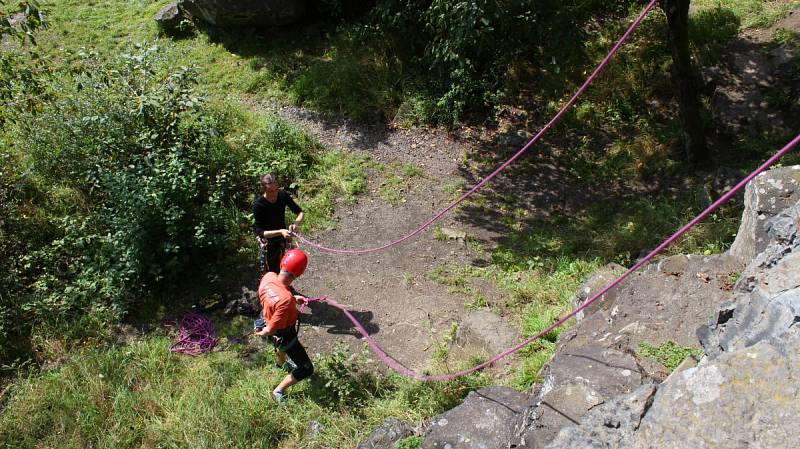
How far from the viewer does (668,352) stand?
13.9ft

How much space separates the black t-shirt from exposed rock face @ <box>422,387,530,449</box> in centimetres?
279

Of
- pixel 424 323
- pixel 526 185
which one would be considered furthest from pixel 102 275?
pixel 526 185

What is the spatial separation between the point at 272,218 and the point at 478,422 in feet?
10.1

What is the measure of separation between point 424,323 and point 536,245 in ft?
6.93

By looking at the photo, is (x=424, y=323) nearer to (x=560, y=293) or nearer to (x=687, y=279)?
(x=560, y=293)

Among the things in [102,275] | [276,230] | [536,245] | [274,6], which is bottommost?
[536,245]

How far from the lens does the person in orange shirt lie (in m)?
4.82

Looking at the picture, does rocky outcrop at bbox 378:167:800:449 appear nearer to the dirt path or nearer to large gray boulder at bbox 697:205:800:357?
large gray boulder at bbox 697:205:800:357

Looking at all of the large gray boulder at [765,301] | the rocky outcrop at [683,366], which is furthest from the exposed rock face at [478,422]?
the large gray boulder at [765,301]

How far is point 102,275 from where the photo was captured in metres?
7.05

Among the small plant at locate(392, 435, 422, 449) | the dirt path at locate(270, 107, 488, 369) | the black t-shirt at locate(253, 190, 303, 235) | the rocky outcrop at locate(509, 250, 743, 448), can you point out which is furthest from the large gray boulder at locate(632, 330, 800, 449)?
the black t-shirt at locate(253, 190, 303, 235)

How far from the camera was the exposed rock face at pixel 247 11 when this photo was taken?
11.5 metres

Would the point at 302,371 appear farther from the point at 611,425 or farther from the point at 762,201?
the point at 762,201

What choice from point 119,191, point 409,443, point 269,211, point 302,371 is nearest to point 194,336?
point 269,211
